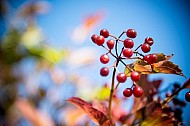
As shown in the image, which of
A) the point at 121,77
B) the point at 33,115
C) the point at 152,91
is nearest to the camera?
the point at 121,77

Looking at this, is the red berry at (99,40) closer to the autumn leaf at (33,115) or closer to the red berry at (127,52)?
the red berry at (127,52)

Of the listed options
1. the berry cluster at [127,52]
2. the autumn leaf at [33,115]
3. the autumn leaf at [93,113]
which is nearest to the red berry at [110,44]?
the berry cluster at [127,52]

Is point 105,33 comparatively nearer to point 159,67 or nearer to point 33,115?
point 159,67

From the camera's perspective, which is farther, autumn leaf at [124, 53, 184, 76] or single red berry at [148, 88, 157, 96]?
single red berry at [148, 88, 157, 96]

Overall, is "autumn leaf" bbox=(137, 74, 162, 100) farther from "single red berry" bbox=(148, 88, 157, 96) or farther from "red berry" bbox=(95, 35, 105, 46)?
"red berry" bbox=(95, 35, 105, 46)

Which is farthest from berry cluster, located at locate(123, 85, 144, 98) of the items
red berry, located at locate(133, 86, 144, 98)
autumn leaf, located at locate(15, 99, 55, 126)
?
autumn leaf, located at locate(15, 99, 55, 126)

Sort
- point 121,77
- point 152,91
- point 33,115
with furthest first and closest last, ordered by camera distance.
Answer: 1. point 33,115
2. point 152,91
3. point 121,77

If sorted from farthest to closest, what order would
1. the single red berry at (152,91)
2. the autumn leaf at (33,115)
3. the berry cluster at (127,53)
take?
the autumn leaf at (33,115)
the single red berry at (152,91)
the berry cluster at (127,53)

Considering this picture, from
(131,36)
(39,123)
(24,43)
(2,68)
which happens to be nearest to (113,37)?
(131,36)

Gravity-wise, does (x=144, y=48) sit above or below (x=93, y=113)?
above

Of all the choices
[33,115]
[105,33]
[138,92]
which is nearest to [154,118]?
[138,92]

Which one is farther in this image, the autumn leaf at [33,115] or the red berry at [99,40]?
the autumn leaf at [33,115]
